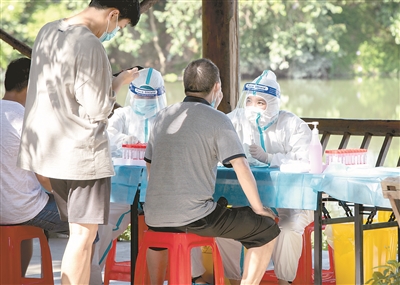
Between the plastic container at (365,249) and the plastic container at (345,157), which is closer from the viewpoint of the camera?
the plastic container at (345,157)

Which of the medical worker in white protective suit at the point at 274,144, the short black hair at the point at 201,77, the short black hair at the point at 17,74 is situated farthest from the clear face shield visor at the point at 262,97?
the short black hair at the point at 17,74

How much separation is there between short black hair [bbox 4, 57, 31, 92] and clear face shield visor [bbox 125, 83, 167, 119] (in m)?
1.03

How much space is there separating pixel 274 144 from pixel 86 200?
1.45m

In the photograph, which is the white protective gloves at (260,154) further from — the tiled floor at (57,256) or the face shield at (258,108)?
the tiled floor at (57,256)

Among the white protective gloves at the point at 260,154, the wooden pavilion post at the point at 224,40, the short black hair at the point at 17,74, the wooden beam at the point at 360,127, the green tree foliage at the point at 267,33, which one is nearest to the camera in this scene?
the short black hair at the point at 17,74

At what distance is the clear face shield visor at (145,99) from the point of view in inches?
174

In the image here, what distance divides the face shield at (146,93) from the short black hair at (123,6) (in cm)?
151

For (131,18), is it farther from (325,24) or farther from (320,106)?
(325,24)

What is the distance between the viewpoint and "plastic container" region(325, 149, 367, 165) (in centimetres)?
334

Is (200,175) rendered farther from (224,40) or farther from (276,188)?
(224,40)

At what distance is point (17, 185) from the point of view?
3387 millimetres

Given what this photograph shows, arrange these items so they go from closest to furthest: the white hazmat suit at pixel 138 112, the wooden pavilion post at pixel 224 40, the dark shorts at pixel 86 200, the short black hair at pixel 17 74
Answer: the dark shorts at pixel 86 200 → the short black hair at pixel 17 74 → the white hazmat suit at pixel 138 112 → the wooden pavilion post at pixel 224 40

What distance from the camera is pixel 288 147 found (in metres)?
3.95

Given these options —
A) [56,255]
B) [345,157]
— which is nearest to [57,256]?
[56,255]
